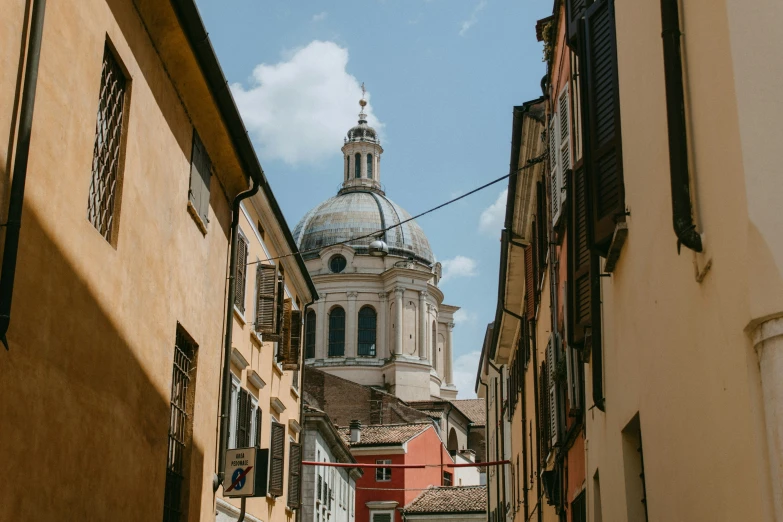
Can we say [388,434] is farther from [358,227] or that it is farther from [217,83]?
[217,83]

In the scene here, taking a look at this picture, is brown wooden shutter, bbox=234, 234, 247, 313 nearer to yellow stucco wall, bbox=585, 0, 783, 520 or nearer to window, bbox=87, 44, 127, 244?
window, bbox=87, 44, 127, 244

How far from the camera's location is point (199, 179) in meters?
12.4

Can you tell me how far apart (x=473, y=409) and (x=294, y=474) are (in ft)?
213

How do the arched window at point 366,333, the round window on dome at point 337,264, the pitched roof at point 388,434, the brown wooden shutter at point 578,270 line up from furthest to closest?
1. the round window on dome at point 337,264
2. the arched window at point 366,333
3. the pitched roof at point 388,434
4. the brown wooden shutter at point 578,270

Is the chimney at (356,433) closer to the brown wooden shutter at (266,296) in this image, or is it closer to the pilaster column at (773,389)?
the brown wooden shutter at (266,296)

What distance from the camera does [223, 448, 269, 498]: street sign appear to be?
1422 centimetres

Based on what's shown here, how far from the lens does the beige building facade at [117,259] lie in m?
7.08

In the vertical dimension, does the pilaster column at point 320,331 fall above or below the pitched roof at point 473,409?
above

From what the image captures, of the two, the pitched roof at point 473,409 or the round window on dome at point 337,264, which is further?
the pitched roof at point 473,409

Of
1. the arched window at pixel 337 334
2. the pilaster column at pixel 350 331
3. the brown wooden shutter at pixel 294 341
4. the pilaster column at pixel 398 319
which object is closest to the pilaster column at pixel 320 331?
the arched window at pixel 337 334

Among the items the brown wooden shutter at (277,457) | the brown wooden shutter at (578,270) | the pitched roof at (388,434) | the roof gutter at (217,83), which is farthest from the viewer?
the pitched roof at (388,434)

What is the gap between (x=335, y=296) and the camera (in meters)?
75.3

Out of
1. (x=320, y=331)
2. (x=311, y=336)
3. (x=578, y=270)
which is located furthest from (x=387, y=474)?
(x=578, y=270)

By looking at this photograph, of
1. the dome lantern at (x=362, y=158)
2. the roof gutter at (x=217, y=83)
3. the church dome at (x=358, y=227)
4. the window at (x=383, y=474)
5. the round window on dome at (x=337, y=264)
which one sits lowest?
the roof gutter at (x=217, y=83)
